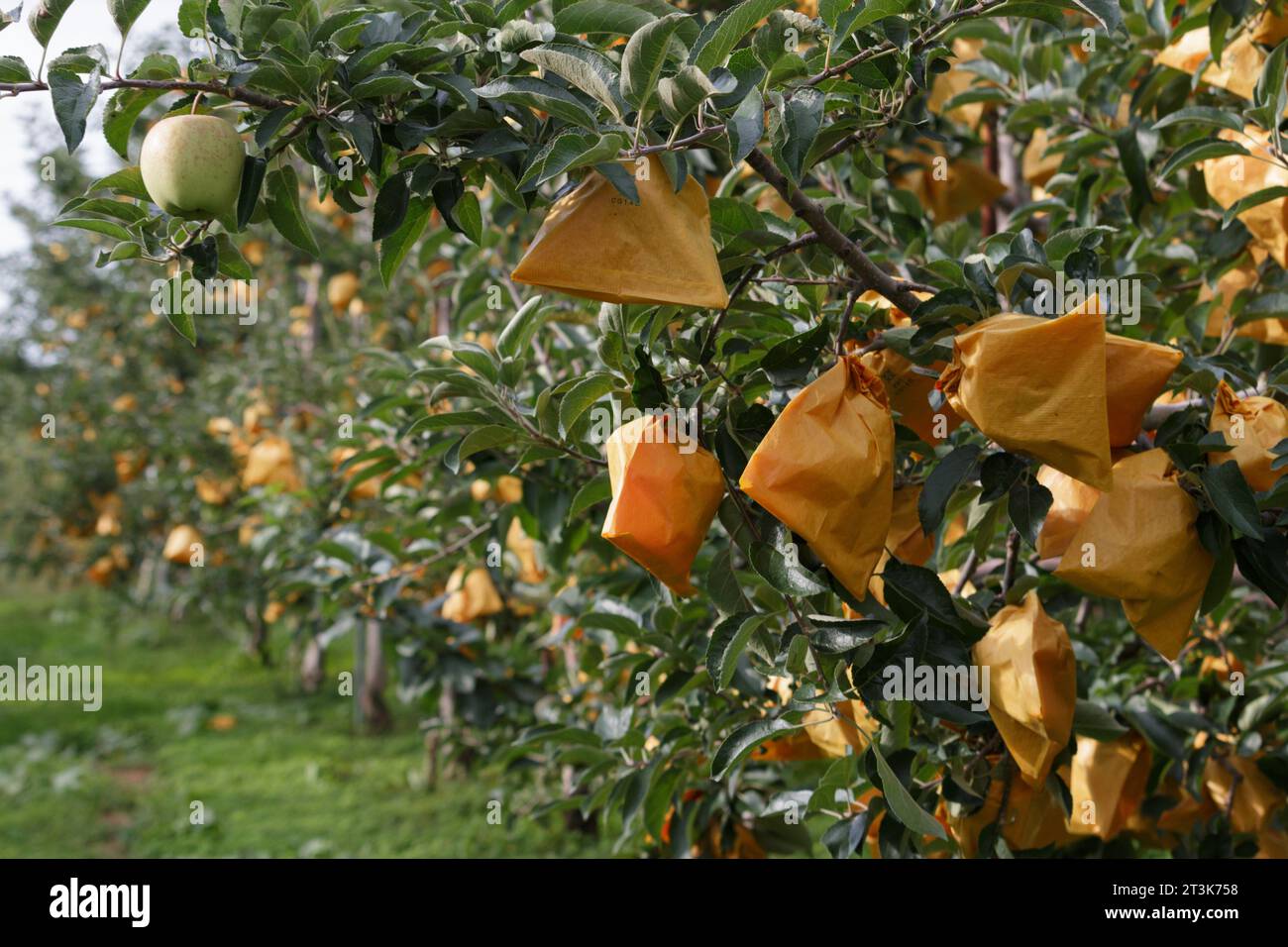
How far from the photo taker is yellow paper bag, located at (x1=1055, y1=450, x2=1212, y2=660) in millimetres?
1013

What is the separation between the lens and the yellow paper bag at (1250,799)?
1.46 meters

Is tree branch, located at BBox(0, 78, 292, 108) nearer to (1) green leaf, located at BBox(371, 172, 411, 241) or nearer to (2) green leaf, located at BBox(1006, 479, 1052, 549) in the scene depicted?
(1) green leaf, located at BBox(371, 172, 411, 241)

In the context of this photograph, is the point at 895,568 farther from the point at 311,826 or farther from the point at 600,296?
the point at 311,826

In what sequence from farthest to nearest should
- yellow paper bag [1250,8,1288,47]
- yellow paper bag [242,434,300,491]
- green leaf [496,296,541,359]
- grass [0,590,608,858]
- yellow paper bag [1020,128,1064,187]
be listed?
grass [0,590,608,858] < yellow paper bag [242,434,300,491] < yellow paper bag [1020,128,1064,187] < yellow paper bag [1250,8,1288,47] < green leaf [496,296,541,359]

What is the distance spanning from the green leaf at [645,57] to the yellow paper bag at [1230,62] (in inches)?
33.3

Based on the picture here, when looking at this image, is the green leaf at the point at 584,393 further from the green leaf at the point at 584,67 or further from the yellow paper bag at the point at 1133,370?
the yellow paper bag at the point at 1133,370

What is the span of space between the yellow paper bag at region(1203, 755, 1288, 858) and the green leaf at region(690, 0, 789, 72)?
3.80 feet

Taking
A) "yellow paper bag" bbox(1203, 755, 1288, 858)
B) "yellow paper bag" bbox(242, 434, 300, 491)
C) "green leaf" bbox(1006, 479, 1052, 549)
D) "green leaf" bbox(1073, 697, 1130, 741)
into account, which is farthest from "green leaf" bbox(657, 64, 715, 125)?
"yellow paper bag" bbox(242, 434, 300, 491)

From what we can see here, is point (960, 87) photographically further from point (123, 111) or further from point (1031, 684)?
point (123, 111)

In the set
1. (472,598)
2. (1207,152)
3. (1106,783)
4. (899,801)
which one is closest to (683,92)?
(899,801)

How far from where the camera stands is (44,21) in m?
0.92

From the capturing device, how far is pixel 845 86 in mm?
1037

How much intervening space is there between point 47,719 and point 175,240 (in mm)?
5700
